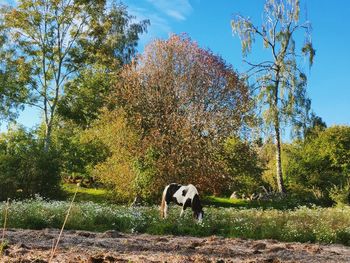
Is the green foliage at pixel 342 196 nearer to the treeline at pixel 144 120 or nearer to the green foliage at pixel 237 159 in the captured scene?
the treeline at pixel 144 120

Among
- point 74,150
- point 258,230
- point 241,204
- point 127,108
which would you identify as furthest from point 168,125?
point 258,230

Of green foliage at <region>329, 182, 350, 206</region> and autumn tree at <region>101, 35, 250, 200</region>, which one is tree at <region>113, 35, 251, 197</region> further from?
green foliage at <region>329, 182, 350, 206</region>

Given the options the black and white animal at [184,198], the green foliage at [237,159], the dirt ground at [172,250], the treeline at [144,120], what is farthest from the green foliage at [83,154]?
the dirt ground at [172,250]

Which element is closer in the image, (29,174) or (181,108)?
(29,174)

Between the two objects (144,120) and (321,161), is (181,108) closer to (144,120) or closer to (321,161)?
(144,120)

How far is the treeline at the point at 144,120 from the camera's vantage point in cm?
2594

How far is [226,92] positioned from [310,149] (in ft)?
37.1

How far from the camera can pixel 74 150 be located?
113 feet

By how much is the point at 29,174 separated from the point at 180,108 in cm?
852

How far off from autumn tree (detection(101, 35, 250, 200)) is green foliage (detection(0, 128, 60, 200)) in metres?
4.36

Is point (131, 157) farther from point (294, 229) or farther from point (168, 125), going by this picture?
point (294, 229)

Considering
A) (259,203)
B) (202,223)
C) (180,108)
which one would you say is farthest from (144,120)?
(202,223)

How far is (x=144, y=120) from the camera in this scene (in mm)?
27312

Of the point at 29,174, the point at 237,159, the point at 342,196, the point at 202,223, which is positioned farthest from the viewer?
the point at 342,196
